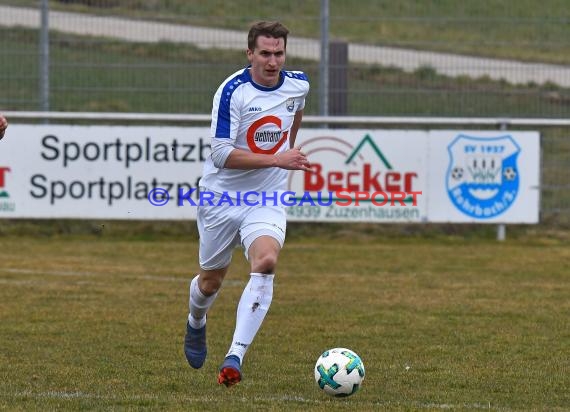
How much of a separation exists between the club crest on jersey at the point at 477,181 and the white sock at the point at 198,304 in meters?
8.49

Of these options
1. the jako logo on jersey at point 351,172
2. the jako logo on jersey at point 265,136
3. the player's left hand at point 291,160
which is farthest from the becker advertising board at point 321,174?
the player's left hand at point 291,160

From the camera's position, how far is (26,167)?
1597 cm

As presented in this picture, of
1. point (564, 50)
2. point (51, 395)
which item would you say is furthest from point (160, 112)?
point (51, 395)

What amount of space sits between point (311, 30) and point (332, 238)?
2.78 meters

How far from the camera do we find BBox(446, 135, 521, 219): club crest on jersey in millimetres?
16047

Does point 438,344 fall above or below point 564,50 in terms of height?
below

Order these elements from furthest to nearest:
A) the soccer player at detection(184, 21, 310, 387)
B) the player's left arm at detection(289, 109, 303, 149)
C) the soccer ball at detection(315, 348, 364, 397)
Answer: the player's left arm at detection(289, 109, 303, 149)
the soccer player at detection(184, 21, 310, 387)
the soccer ball at detection(315, 348, 364, 397)

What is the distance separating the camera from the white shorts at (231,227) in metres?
7.41

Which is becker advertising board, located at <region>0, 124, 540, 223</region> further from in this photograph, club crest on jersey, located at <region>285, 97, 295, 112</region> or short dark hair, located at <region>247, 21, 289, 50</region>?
short dark hair, located at <region>247, 21, 289, 50</region>

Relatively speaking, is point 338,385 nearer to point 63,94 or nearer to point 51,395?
point 51,395

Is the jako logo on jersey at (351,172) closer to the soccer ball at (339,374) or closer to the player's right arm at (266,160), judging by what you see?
the player's right arm at (266,160)

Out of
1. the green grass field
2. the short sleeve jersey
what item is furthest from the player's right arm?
the green grass field

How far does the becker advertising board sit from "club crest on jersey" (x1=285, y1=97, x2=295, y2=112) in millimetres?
8215

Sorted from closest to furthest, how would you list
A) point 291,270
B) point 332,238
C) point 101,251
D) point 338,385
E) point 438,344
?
1. point 338,385
2. point 438,344
3. point 291,270
4. point 101,251
5. point 332,238
